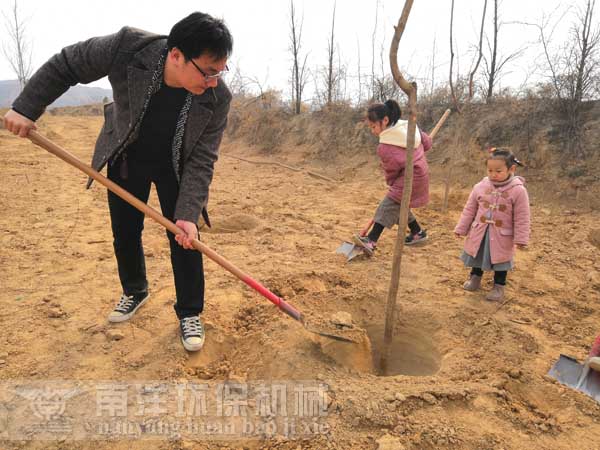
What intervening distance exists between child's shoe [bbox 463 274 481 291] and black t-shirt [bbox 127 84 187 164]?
2368mm

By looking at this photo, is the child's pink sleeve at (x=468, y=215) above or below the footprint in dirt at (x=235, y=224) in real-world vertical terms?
above

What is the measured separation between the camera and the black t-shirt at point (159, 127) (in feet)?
6.43

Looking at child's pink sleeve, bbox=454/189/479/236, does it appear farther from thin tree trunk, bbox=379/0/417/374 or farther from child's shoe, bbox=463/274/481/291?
thin tree trunk, bbox=379/0/417/374

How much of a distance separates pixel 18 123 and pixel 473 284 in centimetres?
306

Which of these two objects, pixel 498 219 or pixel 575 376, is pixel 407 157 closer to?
pixel 498 219

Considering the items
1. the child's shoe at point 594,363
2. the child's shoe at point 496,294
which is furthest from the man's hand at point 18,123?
the child's shoe at point 496,294

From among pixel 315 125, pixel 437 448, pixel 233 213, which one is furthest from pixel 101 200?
pixel 315 125

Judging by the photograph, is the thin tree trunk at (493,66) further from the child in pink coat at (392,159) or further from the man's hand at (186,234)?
the man's hand at (186,234)

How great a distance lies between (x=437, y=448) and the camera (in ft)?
5.68

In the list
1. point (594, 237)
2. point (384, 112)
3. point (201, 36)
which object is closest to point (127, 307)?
point (201, 36)

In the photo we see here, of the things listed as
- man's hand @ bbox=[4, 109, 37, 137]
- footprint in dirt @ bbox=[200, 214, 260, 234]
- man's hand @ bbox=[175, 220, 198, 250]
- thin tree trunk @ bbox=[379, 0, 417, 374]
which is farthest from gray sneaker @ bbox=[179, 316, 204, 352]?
footprint in dirt @ bbox=[200, 214, 260, 234]

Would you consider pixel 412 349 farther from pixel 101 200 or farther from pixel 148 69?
pixel 101 200

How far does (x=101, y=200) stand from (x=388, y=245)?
367 cm

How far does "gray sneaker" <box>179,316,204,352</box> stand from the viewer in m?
2.30
